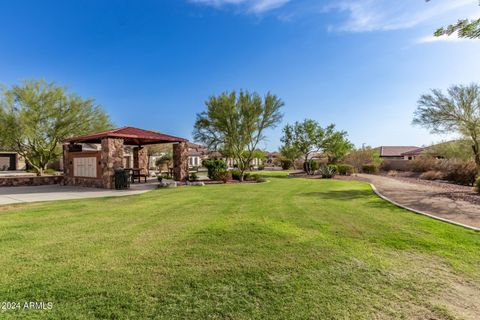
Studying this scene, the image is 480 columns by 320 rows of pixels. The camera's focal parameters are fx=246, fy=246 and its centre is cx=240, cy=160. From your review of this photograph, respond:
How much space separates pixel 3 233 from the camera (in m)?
4.97

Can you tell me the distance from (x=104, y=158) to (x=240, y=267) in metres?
12.3

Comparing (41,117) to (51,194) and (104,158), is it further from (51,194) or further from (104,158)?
(51,194)

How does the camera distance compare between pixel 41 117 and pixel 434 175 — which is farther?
pixel 434 175

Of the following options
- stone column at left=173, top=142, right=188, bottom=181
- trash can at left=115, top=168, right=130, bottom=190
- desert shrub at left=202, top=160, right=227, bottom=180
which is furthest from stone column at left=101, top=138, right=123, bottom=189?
desert shrub at left=202, top=160, right=227, bottom=180

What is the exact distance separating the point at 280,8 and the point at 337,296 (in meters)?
13.8

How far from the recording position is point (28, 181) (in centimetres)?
1509

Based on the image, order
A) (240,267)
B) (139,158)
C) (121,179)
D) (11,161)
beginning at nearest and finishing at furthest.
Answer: (240,267), (121,179), (139,158), (11,161)

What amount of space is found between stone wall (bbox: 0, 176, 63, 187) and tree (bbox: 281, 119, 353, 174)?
21738 mm

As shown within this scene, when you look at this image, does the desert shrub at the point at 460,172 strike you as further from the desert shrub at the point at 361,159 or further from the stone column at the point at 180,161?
the stone column at the point at 180,161

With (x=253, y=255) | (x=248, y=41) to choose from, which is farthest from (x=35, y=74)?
(x=253, y=255)

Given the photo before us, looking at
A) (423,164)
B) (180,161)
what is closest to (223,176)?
(180,161)

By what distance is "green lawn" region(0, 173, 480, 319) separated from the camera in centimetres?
263

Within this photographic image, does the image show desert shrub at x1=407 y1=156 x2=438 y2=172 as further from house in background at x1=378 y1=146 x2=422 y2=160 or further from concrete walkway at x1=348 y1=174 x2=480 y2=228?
house in background at x1=378 y1=146 x2=422 y2=160

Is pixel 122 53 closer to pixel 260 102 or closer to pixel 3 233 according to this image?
pixel 260 102
